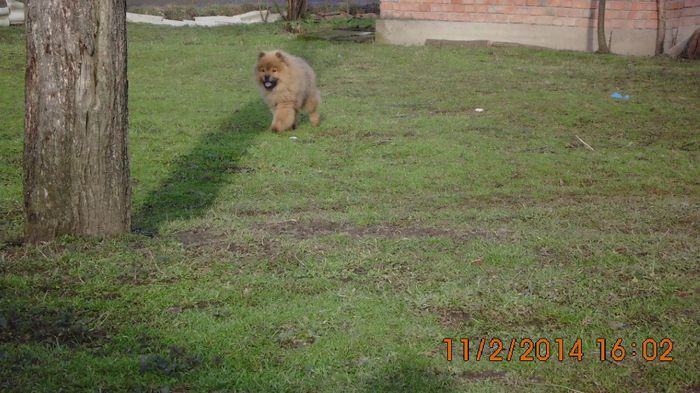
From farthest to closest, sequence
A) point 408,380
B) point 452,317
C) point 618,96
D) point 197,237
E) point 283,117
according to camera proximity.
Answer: point 618,96 → point 283,117 → point 197,237 → point 452,317 → point 408,380

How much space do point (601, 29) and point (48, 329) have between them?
1647 centimetres

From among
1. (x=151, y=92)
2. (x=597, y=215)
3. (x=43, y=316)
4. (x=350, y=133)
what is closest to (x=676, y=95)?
(x=350, y=133)

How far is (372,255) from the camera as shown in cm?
602

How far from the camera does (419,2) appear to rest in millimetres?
21234

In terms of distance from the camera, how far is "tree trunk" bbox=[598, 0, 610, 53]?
60.2 feet

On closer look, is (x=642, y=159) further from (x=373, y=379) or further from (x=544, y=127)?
(x=373, y=379)

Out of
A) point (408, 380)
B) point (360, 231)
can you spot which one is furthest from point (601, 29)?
point (408, 380)

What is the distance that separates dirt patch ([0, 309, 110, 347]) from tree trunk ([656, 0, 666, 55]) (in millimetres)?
16330

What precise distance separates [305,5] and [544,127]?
1458 centimetres

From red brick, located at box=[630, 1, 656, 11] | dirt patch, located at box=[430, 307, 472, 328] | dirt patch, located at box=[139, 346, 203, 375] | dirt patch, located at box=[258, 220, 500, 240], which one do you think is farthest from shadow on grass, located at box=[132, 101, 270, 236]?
red brick, located at box=[630, 1, 656, 11]

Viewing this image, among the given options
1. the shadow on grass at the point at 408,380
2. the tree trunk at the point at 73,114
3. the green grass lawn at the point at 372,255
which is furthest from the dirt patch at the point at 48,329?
the shadow on grass at the point at 408,380

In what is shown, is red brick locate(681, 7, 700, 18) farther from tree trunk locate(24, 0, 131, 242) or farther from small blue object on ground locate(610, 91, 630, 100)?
tree trunk locate(24, 0, 131, 242)

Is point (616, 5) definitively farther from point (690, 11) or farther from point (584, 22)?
point (690, 11)

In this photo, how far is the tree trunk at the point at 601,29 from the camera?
1836cm
